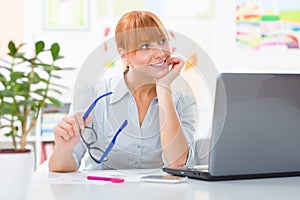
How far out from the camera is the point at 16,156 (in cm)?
95

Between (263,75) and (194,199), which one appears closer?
(194,199)

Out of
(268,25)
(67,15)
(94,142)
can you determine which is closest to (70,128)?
(94,142)

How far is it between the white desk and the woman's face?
36 cm

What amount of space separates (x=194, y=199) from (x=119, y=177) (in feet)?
1.25

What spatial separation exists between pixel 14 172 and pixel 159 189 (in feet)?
1.29

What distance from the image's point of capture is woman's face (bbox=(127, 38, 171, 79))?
1592mm

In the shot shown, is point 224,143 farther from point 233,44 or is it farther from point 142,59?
point 233,44

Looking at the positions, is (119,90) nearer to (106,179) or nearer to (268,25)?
(106,179)

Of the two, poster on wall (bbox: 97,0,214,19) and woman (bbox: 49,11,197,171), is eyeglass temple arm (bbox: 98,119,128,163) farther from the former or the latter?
poster on wall (bbox: 97,0,214,19)

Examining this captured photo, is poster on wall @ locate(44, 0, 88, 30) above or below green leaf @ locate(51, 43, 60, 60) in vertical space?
above

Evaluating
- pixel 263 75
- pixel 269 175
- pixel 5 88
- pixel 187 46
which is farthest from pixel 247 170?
pixel 5 88

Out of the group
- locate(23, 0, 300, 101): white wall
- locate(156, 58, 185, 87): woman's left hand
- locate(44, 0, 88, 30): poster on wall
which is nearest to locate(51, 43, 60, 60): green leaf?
locate(156, 58, 185, 87): woman's left hand

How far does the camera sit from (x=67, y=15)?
369 cm

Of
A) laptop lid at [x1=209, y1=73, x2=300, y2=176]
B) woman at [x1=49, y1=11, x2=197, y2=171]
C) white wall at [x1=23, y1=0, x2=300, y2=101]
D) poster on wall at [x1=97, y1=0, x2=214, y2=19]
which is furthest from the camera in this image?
poster on wall at [x1=97, y1=0, x2=214, y2=19]
